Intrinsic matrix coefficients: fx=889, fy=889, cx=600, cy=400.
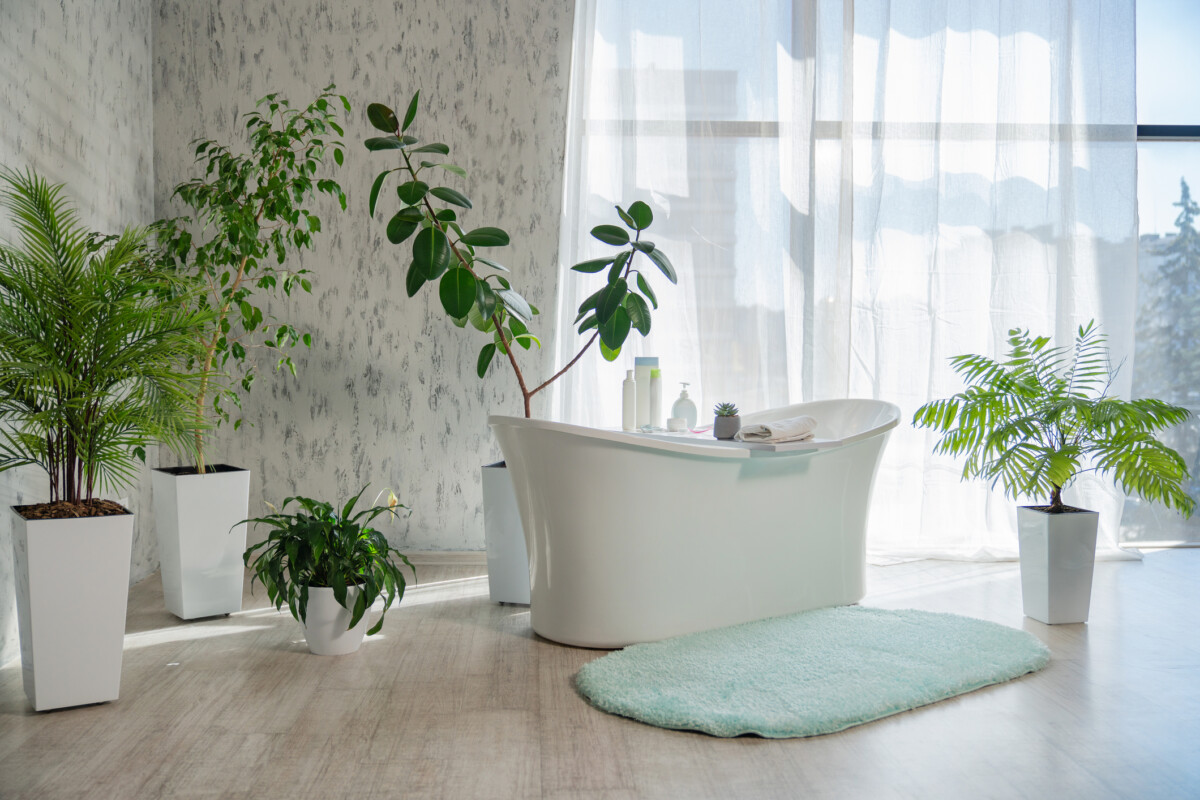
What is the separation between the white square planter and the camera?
9.64 ft

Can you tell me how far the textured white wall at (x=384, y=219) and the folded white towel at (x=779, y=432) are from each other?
1.14 meters

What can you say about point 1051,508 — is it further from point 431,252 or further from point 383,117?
point 383,117

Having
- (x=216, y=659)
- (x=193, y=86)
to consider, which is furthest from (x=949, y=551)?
(x=193, y=86)

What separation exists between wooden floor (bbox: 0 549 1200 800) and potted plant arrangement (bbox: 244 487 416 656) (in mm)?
76

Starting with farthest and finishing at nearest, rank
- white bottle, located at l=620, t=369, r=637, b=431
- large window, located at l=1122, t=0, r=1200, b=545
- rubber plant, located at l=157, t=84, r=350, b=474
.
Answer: large window, located at l=1122, t=0, r=1200, b=545 < white bottle, located at l=620, t=369, r=637, b=431 < rubber plant, located at l=157, t=84, r=350, b=474

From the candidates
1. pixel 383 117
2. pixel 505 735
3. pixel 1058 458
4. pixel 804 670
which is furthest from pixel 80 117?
pixel 1058 458

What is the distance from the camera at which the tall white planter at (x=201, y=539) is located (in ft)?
9.02

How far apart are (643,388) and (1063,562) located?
1.45m

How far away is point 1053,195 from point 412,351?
270 centimetres

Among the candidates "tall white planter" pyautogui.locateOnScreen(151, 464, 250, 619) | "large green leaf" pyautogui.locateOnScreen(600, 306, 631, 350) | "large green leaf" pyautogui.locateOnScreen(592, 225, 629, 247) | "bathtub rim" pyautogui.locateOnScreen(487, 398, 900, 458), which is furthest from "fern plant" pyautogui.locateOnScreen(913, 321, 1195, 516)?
"tall white planter" pyautogui.locateOnScreen(151, 464, 250, 619)

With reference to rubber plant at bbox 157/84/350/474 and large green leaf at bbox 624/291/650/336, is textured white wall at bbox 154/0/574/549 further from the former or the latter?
large green leaf at bbox 624/291/650/336

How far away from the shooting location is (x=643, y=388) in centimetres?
318

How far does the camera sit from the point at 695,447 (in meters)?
2.42

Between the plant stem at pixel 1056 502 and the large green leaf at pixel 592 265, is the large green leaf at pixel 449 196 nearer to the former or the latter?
the large green leaf at pixel 592 265
